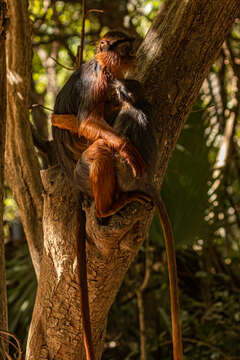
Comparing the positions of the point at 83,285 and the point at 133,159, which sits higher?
the point at 133,159

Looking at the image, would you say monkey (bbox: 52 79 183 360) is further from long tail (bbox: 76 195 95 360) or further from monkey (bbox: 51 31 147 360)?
long tail (bbox: 76 195 95 360)

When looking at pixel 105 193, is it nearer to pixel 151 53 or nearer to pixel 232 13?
pixel 151 53

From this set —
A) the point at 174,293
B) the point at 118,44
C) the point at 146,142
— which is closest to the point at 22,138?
the point at 118,44

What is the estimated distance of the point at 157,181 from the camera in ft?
5.21

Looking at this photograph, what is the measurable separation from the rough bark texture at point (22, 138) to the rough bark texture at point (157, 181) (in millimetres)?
422

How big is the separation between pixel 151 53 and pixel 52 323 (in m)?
1.03

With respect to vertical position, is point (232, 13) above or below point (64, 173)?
above

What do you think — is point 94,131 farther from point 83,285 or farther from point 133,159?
point 83,285

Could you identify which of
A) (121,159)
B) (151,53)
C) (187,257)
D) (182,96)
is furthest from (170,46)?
(187,257)

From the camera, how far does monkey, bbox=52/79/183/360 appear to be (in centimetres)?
128

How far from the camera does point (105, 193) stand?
1289mm

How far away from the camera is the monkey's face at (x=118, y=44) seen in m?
1.48

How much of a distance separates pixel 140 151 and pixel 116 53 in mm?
348

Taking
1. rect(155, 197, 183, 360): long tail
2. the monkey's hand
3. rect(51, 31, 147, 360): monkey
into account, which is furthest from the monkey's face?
rect(155, 197, 183, 360): long tail
